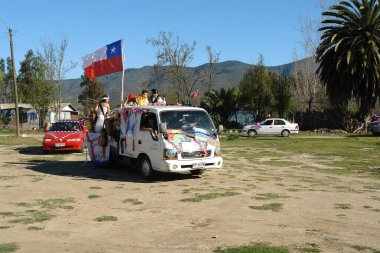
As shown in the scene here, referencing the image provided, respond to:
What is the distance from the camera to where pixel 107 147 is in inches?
563

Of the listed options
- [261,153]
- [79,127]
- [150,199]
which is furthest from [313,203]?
[79,127]

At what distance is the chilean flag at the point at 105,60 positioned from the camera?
1741 cm

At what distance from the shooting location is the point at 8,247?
5.85 meters

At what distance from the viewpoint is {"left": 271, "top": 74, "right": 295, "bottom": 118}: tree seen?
172 feet

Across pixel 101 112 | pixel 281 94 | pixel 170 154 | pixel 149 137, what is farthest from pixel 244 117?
pixel 170 154

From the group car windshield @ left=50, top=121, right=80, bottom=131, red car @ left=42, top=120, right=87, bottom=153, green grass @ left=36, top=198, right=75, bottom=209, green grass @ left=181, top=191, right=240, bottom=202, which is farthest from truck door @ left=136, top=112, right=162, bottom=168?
car windshield @ left=50, top=121, right=80, bottom=131

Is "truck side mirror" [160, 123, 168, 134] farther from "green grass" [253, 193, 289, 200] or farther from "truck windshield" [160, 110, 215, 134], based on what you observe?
"green grass" [253, 193, 289, 200]

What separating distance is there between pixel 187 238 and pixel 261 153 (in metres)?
14.5

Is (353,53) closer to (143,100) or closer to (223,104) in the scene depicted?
(223,104)

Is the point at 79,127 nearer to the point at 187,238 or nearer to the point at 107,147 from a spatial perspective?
the point at 107,147

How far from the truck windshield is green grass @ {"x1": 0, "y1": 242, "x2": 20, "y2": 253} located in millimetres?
6302

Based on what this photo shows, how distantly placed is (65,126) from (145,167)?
31.6 ft

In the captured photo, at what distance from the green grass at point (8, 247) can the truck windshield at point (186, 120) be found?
20.7 feet

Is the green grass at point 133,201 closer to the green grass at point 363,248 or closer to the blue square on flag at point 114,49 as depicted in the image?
the green grass at point 363,248
